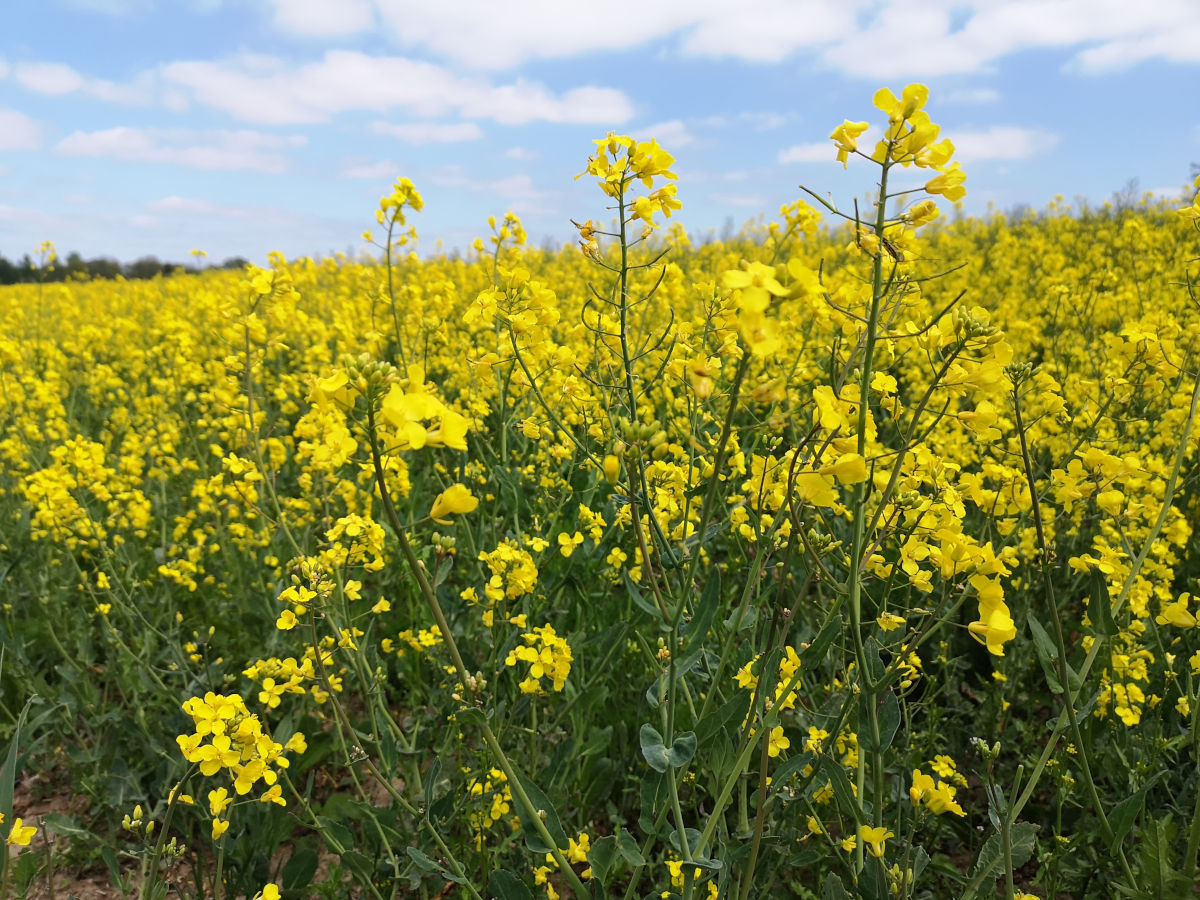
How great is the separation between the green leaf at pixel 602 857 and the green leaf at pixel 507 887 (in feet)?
0.51

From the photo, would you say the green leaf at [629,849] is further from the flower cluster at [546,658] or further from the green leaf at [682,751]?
the flower cluster at [546,658]

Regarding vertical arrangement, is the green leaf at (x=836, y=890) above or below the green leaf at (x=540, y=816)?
below

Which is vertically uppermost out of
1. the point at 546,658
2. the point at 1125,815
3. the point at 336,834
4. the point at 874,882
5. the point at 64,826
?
the point at 546,658

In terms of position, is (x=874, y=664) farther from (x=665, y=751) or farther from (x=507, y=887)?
(x=507, y=887)

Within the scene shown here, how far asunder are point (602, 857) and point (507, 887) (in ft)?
0.69

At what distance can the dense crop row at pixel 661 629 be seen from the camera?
1.30m

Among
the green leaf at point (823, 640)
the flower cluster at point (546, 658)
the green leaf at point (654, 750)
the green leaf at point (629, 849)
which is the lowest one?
the green leaf at point (629, 849)

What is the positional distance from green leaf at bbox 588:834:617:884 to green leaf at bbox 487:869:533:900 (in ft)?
0.51

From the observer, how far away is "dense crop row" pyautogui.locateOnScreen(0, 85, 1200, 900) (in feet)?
4.28

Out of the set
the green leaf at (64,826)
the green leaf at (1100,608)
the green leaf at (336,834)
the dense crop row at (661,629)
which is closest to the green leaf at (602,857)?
the dense crop row at (661,629)

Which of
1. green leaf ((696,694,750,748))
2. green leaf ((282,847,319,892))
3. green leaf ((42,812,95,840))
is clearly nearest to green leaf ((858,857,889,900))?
green leaf ((696,694,750,748))

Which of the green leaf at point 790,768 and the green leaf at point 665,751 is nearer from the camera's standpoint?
the green leaf at point 665,751

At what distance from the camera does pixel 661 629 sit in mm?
1357

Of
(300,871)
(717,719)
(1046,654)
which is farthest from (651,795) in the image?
(300,871)
